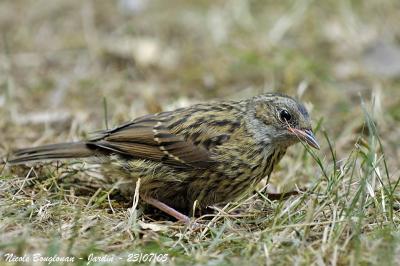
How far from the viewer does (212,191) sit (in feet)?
18.0

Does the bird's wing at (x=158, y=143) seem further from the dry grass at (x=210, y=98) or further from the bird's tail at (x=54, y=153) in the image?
the dry grass at (x=210, y=98)

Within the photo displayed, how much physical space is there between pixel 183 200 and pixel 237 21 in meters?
5.75

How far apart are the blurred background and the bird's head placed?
1.31 metres

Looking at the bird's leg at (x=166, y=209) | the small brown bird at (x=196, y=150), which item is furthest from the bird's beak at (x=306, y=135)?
the bird's leg at (x=166, y=209)

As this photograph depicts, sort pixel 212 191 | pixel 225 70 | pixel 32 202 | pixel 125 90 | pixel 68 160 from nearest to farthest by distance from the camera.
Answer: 1. pixel 32 202
2. pixel 212 191
3. pixel 68 160
4. pixel 125 90
5. pixel 225 70

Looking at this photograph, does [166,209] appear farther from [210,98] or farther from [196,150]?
[210,98]

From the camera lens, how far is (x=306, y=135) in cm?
549

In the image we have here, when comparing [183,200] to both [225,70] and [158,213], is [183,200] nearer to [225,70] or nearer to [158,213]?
[158,213]

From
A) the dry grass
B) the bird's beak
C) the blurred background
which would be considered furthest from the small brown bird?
the blurred background

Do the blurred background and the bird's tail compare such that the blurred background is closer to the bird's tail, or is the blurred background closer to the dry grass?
the dry grass

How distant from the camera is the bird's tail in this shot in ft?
18.9

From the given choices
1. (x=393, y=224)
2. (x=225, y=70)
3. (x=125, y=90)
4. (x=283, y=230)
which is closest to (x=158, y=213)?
(x=283, y=230)

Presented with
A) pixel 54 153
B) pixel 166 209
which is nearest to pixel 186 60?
pixel 54 153

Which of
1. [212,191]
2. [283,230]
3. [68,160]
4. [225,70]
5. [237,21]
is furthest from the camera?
[237,21]
